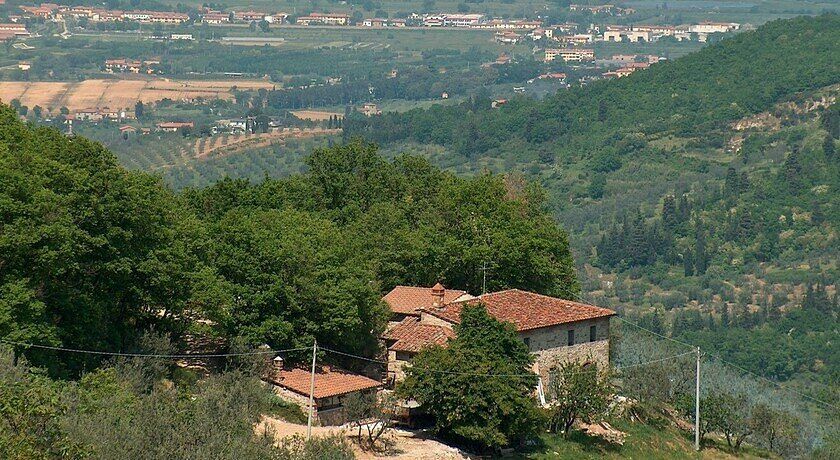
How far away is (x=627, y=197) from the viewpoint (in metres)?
186

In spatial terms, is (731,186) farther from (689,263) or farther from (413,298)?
(413,298)

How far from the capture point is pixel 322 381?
4594 centimetres

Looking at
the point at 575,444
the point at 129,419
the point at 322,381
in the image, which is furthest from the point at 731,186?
the point at 129,419

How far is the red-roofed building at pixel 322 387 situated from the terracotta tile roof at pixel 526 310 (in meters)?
4.29

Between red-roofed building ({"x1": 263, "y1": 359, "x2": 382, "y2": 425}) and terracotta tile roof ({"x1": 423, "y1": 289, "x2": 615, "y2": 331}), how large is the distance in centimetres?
429

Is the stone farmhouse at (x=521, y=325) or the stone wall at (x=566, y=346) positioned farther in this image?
the stone wall at (x=566, y=346)

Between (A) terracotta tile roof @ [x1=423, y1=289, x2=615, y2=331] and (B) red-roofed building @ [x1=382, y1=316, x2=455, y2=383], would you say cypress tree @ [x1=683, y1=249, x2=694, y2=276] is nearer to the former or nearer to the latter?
(A) terracotta tile roof @ [x1=423, y1=289, x2=615, y2=331]

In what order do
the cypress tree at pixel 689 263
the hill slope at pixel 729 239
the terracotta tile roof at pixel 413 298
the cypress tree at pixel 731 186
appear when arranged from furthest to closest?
the cypress tree at pixel 731 186, the cypress tree at pixel 689 263, the hill slope at pixel 729 239, the terracotta tile roof at pixel 413 298

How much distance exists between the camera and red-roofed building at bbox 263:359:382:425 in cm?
4484

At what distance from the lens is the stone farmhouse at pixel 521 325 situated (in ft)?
160

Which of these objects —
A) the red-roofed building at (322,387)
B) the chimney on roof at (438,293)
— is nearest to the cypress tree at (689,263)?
the chimney on roof at (438,293)

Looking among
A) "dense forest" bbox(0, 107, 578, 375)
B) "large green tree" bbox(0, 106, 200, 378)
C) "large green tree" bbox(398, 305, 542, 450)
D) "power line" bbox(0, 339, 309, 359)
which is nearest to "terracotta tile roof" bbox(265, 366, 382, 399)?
"power line" bbox(0, 339, 309, 359)

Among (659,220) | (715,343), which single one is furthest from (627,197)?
(715,343)

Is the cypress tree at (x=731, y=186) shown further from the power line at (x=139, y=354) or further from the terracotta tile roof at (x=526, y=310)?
the power line at (x=139, y=354)
